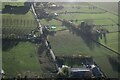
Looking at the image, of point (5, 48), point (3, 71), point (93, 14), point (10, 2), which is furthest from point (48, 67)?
point (10, 2)

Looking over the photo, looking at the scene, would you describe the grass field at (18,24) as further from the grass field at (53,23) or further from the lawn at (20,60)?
the lawn at (20,60)

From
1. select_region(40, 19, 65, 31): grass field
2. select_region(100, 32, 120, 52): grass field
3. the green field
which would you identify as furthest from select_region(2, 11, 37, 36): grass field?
select_region(100, 32, 120, 52): grass field

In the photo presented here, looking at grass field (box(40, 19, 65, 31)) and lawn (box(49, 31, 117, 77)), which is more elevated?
grass field (box(40, 19, 65, 31))

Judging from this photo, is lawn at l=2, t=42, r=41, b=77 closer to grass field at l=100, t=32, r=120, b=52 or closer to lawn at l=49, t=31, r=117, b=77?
lawn at l=49, t=31, r=117, b=77

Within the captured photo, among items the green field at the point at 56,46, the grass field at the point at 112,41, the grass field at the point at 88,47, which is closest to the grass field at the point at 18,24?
the green field at the point at 56,46

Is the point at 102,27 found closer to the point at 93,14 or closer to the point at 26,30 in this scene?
the point at 93,14
